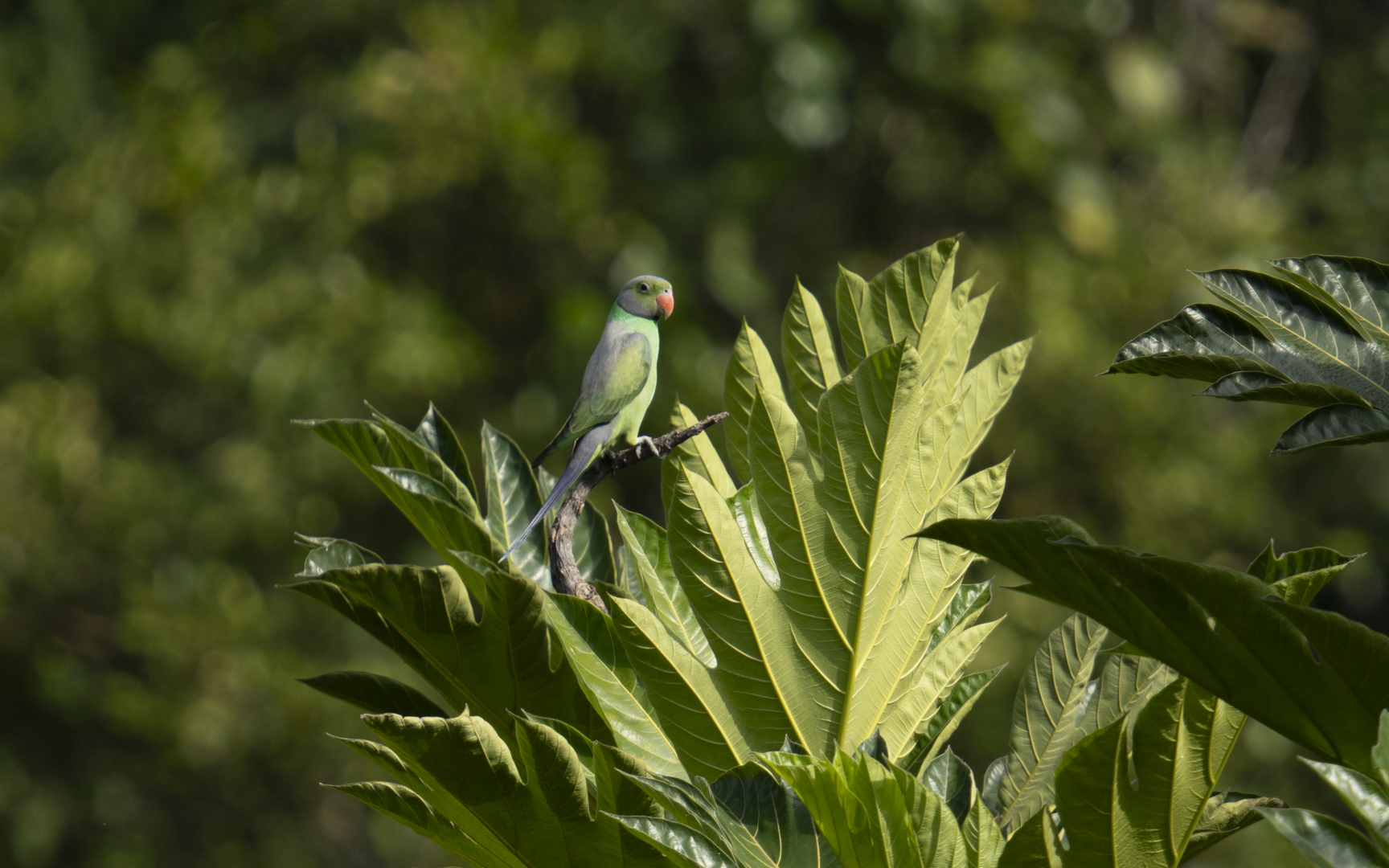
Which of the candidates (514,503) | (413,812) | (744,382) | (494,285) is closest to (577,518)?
(514,503)

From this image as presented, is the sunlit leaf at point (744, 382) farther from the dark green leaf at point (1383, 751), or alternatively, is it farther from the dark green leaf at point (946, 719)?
the dark green leaf at point (1383, 751)

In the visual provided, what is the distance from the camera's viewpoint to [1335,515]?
4754 millimetres

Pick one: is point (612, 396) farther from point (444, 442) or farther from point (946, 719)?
point (946, 719)

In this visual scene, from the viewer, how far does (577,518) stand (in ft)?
3.09

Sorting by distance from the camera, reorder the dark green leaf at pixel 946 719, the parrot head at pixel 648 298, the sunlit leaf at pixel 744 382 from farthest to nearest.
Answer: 1. the parrot head at pixel 648 298
2. the sunlit leaf at pixel 744 382
3. the dark green leaf at pixel 946 719

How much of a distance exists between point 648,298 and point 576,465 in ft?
0.91

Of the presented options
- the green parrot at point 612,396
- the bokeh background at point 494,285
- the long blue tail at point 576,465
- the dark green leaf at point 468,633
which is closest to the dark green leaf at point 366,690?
the dark green leaf at point 468,633

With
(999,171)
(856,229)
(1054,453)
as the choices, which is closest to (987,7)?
(999,171)

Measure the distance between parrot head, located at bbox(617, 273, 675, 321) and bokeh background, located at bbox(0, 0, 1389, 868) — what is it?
8.90ft

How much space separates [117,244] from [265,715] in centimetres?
197

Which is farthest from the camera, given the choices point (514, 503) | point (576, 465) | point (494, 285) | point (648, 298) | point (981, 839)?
point (494, 285)

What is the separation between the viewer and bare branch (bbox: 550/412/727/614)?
840 millimetres

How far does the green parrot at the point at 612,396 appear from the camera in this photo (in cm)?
111

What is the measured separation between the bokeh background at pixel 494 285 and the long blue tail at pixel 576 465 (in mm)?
2888
